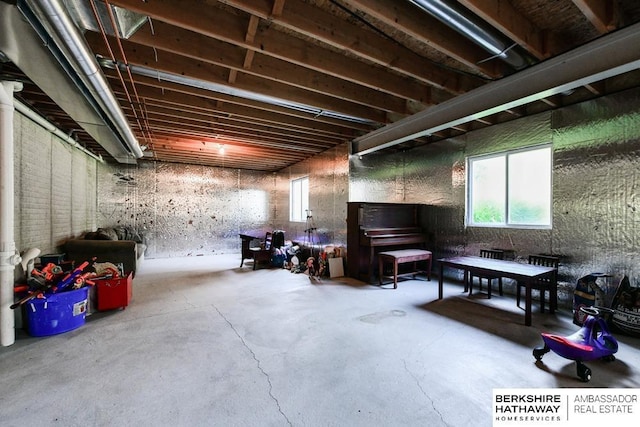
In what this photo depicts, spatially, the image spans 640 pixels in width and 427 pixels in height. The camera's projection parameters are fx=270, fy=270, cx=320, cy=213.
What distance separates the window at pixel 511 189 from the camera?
3609 mm

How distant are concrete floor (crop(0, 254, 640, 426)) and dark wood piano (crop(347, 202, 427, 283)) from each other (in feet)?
4.05

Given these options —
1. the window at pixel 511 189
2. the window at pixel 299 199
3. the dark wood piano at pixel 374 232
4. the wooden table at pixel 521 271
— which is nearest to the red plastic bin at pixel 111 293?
the dark wood piano at pixel 374 232

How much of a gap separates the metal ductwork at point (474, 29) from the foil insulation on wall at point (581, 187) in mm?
1243

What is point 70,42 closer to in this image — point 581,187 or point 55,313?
point 55,313

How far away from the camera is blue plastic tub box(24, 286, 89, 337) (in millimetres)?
2434

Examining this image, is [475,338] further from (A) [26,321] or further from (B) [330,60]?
(A) [26,321]

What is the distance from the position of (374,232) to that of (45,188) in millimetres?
4838

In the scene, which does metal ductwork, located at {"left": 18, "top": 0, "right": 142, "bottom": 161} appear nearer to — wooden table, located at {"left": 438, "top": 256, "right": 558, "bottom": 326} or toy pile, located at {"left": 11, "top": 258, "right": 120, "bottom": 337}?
toy pile, located at {"left": 11, "top": 258, "right": 120, "bottom": 337}

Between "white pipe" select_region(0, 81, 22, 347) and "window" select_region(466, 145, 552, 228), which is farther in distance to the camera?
"window" select_region(466, 145, 552, 228)

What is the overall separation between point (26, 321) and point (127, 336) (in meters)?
0.98

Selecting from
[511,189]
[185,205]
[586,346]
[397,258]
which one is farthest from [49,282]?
[511,189]

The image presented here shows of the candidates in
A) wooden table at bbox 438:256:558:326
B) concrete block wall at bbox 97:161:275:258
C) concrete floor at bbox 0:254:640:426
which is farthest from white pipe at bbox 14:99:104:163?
wooden table at bbox 438:256:558:326

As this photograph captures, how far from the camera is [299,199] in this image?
24.6 feet

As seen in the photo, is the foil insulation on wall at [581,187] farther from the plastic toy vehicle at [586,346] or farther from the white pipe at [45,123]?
the white pipe at [45,123]
